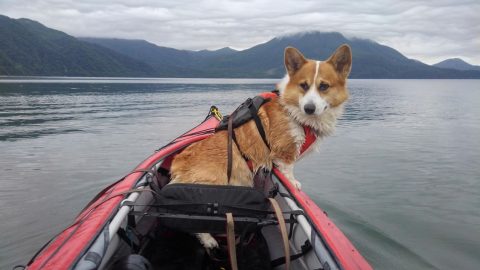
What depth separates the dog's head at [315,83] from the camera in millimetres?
4504

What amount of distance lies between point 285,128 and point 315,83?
26.6 inches

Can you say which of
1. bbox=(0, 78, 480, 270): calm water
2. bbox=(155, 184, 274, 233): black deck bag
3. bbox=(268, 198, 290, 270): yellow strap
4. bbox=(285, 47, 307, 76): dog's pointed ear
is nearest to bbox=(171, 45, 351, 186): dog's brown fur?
bbox=(285, 47, 307, 76): dog's pointed ear

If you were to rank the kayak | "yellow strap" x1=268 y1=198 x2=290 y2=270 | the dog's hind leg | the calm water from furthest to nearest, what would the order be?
the calm water < the dog's hind leg < "yellow strap" x1=268 y1=198 x2=290 y2=270 < the kayak

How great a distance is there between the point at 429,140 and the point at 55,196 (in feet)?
50.2

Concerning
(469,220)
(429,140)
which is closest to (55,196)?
(469,220)

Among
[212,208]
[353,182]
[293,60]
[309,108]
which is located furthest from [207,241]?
[353,182]

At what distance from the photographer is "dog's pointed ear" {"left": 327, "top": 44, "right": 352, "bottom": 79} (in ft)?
15.3

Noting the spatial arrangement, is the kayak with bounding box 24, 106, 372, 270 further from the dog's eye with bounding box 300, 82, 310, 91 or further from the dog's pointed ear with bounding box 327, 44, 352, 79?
the dog's pointed ear with bounding box 327, 44, 352, 79

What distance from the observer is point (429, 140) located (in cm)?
1700

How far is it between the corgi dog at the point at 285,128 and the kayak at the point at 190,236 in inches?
12.3

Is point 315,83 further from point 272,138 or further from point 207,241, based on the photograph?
point 207,241

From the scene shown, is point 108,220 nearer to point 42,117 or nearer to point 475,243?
point 475,243

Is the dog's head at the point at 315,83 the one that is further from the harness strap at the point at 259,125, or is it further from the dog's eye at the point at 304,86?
the harness strap at the point at 259,125

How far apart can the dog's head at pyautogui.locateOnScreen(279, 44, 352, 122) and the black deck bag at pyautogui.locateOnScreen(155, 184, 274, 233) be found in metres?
1.22
